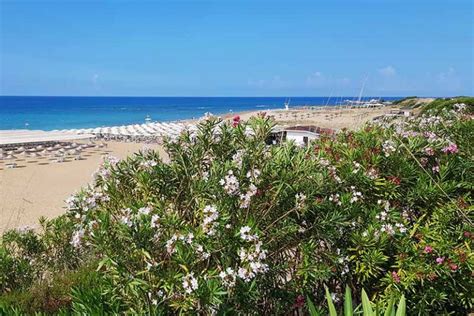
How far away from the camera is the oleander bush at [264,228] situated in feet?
8.07

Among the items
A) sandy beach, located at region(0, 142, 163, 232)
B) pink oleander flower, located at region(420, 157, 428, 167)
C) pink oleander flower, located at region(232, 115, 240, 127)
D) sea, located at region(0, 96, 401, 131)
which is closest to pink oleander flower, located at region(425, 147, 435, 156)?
pink oleander flower, located at region(420, 157, 428, 167)

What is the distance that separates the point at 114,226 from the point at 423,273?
214cm

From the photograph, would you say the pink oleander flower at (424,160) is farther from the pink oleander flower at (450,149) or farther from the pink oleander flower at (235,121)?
the pink oleander flower at (235,121)

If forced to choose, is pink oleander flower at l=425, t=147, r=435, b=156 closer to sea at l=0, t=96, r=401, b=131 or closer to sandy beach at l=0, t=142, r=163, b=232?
sea at l=0, t=96, r=401, b=131

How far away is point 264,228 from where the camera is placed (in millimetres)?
2914

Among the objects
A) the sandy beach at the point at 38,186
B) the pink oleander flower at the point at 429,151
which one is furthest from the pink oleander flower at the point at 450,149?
the sandy beach at the point at 38,186

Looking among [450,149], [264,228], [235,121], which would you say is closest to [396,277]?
[264,228]

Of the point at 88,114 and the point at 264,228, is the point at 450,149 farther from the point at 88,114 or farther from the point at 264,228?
the point at 88,114

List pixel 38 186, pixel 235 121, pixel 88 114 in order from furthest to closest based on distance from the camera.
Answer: pixel 88 114 → pixel 38 186 → pixel 235 121

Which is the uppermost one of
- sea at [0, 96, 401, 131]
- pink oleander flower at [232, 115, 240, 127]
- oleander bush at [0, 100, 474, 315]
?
pink oleander flower at [232, 115, 240, 127]

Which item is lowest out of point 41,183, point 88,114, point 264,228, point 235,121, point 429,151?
point 88,114

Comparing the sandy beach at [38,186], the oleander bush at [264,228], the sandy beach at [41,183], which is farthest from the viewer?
the sandy beach at [38,186]

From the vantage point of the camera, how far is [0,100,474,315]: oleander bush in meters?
2.46

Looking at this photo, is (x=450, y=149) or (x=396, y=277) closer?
(x=396, y=277)
